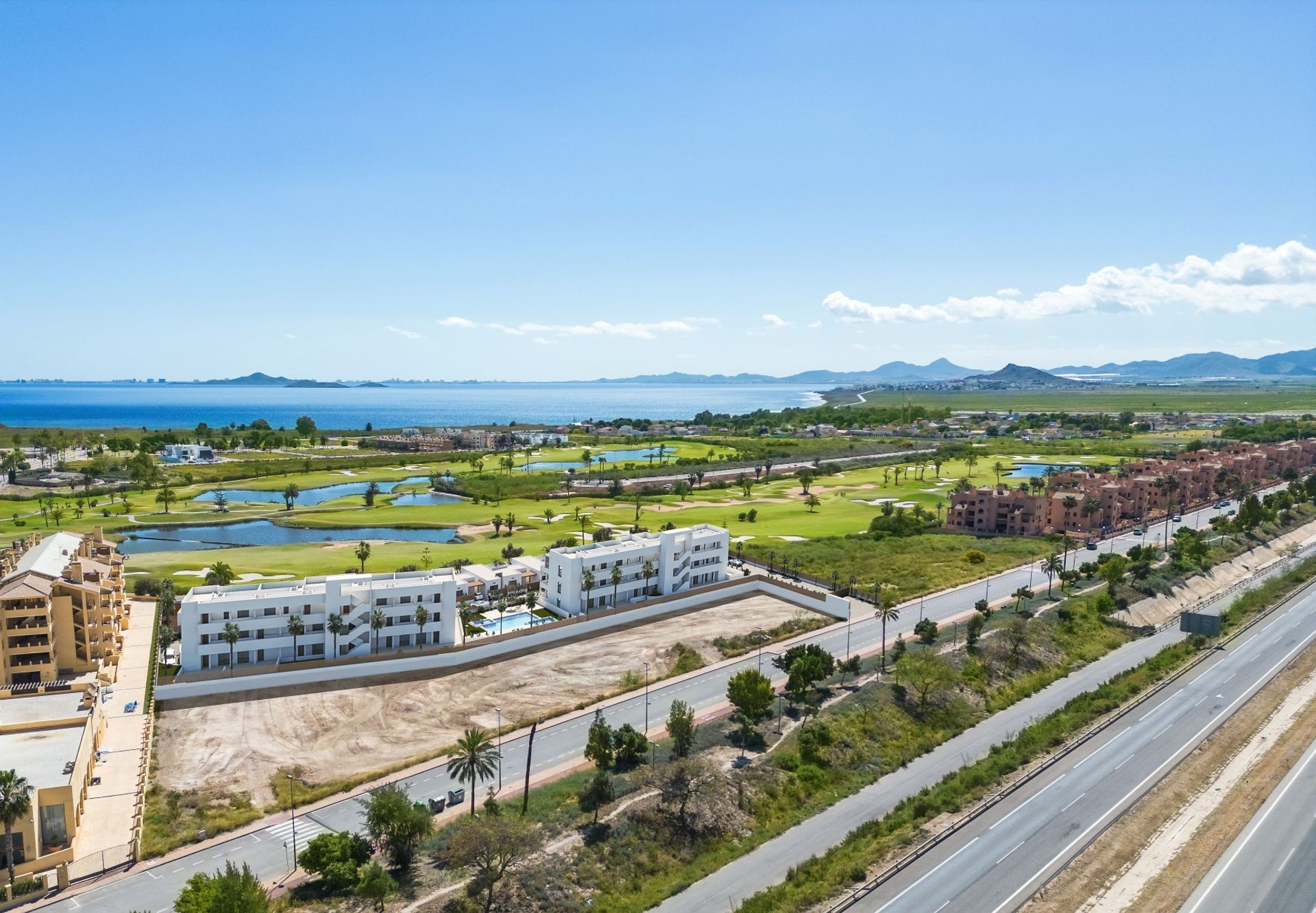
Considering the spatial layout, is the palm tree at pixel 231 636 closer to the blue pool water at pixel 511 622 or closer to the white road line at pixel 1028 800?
the blue pool water at pixel 511 622

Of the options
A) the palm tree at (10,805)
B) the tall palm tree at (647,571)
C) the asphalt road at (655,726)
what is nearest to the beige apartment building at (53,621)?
the palm tree at (10,805)

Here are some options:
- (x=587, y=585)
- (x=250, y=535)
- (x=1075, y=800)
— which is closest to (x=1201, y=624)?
(x=1075, y=800)

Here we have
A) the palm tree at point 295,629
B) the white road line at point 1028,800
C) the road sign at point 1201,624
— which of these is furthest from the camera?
the road sign at point 1201,624

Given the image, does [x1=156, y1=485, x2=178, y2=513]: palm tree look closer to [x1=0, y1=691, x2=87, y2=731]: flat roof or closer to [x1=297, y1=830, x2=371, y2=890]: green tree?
[x1=0, y1=691, x2=87, y2=731]: flat roof

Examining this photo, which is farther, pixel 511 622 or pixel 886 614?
pixel 511 622

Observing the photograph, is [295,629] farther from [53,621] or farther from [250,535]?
[250,535]

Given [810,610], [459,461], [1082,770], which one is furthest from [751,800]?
[459,461]

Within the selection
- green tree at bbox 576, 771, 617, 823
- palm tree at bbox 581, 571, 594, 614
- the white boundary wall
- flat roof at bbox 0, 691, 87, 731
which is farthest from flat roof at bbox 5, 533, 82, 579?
green tree at bbox 576, 771, 617, 823
